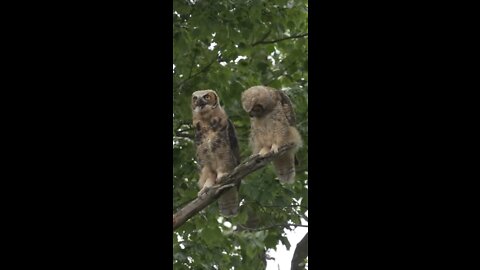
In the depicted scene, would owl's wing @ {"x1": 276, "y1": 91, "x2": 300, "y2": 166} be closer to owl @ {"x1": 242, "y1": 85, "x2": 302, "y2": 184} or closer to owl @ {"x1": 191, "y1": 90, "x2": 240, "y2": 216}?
owl @ {"x1": 242, "y1": 85, "x2": 302, "y2": 184}

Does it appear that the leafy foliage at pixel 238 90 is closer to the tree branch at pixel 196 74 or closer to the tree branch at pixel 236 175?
the tree branch at pixel 196 74

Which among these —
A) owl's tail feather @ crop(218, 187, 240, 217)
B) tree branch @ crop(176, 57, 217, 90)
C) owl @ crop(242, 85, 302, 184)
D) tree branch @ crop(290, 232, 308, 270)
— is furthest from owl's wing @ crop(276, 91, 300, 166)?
tree branch @ crop(176, 57, 217, 90)

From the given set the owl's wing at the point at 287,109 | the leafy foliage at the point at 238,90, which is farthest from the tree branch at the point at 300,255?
the owl's wing at the point at 287,109

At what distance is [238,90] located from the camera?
440 centimetres

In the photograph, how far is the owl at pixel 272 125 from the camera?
11.0 feet

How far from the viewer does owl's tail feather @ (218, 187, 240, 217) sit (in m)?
3.48

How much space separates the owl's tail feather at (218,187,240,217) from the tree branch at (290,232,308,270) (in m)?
0.38

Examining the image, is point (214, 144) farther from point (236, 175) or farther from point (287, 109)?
point (287, 109)

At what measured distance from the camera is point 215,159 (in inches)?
136
